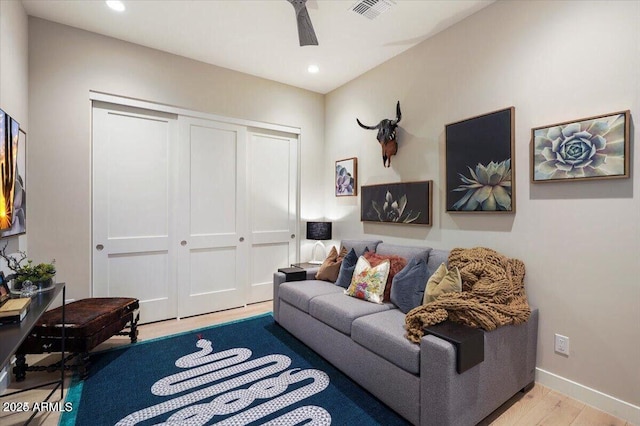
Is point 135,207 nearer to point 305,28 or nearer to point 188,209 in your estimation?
point 188,209

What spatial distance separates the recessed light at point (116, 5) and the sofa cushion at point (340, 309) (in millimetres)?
3031

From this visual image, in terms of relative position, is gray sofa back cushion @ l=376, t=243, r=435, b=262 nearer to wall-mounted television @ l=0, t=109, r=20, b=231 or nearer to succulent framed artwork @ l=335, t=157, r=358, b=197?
succulent framed artwork @ l=335, t=157, r=358, b=197

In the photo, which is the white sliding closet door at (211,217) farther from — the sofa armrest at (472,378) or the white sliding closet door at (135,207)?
the sofa armrest at (472,378)

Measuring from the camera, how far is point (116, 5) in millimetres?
2592

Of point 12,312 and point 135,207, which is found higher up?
point 135,207

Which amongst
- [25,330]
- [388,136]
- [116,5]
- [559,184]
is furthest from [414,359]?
[116,5]

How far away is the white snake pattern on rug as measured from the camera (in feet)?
6.02

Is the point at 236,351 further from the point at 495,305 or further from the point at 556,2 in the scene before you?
the point at 556,2

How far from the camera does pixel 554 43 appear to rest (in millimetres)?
2156

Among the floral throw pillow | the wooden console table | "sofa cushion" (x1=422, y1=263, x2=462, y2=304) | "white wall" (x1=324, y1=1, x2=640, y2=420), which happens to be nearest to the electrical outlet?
"white wall" (x1=324, y1=1, x2=640, y2=420)

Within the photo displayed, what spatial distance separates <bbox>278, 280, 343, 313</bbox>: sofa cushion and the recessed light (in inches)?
115

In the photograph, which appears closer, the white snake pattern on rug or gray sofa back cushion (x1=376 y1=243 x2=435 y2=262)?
the white snake pattern on rug

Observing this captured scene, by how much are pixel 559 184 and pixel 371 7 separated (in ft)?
6.63

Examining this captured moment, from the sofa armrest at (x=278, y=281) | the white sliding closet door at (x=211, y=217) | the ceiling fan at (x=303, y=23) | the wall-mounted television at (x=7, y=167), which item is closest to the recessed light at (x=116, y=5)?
the white sliding closet door at (x=211, y=217)
